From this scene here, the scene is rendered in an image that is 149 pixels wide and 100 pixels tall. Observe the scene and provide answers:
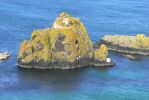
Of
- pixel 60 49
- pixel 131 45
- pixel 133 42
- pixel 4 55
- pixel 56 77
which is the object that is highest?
pixel 133 42

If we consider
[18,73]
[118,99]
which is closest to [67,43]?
[18,73]

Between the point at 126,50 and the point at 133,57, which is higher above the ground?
the point at 126,50

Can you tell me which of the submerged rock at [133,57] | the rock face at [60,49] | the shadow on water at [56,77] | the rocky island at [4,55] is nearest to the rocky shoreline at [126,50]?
the submerged rock at [133,57]

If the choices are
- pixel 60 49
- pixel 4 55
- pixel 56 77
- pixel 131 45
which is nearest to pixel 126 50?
pixel 131 45

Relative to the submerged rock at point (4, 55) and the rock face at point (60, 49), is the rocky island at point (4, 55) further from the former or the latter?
the rock face at point (60, 49)

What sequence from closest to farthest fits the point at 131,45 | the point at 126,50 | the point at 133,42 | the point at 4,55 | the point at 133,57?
the point at 4,55 → the point at 133,57 → the point at 126,50 → the point at 131,45 → the point at 133,42

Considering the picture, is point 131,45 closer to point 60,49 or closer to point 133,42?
point 133,42

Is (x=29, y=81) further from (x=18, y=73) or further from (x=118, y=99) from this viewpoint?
(x=118, y=99)
